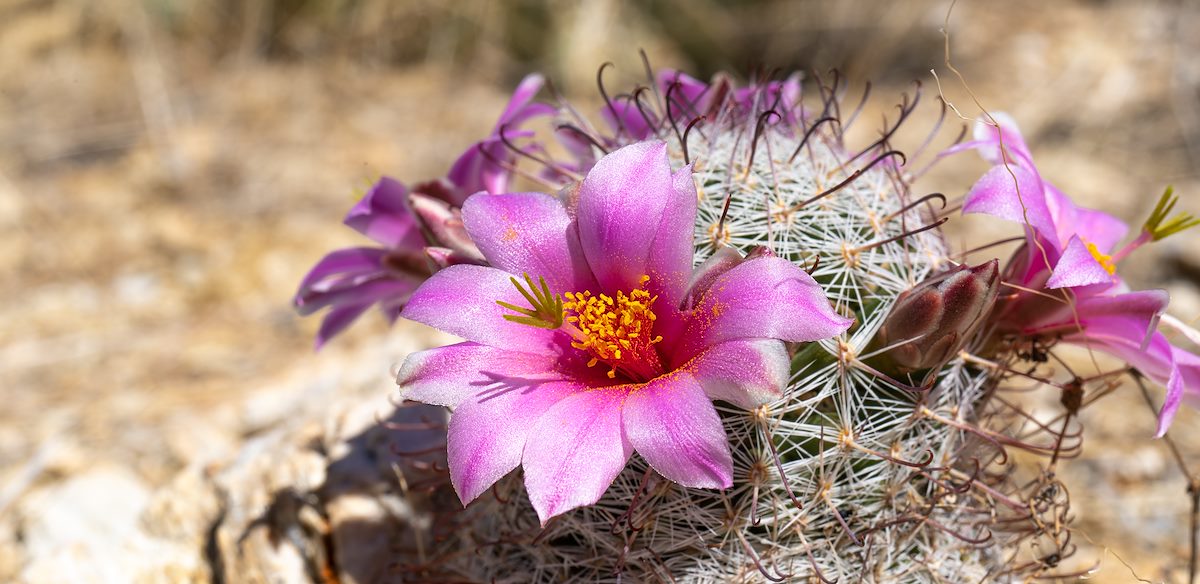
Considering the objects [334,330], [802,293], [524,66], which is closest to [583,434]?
[802,293]

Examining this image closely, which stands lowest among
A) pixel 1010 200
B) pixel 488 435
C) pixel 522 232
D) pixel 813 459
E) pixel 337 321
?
pixel 337 321

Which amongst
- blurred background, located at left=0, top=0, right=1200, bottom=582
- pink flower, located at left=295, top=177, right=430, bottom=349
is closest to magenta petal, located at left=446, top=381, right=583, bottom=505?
pink flower, located at left=295, top=177, right=430, bottom=349

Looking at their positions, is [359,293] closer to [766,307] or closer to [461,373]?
[461,373]

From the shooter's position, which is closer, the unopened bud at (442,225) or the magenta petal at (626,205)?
the magenta petal at (626,205)

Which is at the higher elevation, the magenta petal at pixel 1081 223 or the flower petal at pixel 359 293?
the magenta petal at pixel 1081 223

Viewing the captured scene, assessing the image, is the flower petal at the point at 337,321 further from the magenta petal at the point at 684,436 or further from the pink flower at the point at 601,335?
the magenta petal at the point at 684,436

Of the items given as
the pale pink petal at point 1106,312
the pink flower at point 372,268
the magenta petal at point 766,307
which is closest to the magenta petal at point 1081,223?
the pale pink petal at point 1106,312

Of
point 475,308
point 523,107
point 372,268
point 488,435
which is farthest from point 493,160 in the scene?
point 488,435
